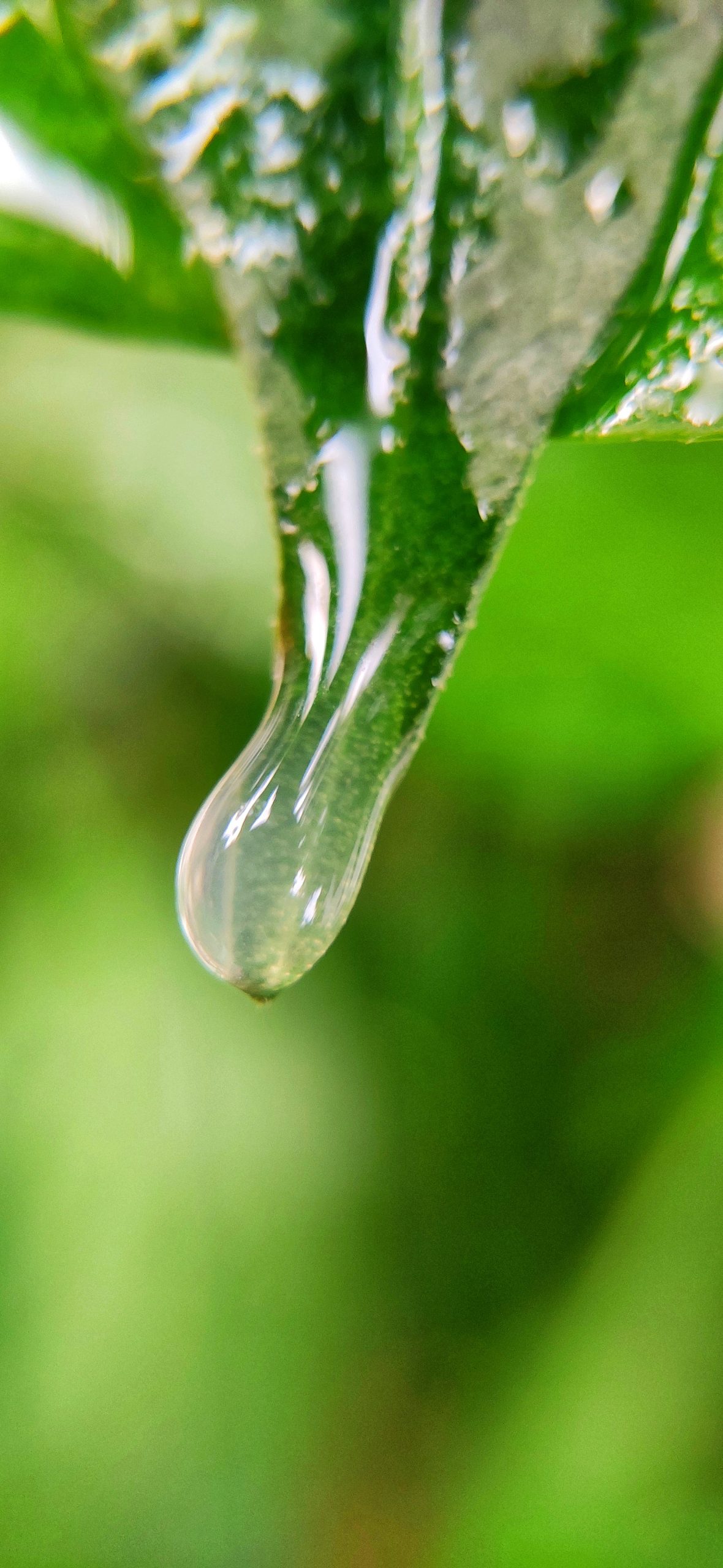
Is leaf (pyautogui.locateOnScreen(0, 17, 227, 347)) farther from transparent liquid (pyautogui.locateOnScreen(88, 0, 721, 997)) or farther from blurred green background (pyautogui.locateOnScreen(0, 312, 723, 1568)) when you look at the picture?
blurred green background (pyautogui.locateOnScreen(0, 312, 723, 1568))

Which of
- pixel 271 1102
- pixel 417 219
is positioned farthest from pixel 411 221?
pixel 271 1102

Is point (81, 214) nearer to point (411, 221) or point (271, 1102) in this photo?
point (411, 221)

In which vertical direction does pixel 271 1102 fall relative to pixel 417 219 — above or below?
above

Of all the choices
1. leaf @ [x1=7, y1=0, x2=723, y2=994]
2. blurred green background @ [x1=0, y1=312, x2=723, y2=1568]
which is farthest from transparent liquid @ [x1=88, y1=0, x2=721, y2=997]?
blurred green background @ [x1=0, y1=312, x2=723, y2=1568]

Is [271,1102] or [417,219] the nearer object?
[417,219]

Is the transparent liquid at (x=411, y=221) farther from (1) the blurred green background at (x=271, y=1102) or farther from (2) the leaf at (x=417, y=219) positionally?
(1) the blurred green background at (x=271, y=1102)

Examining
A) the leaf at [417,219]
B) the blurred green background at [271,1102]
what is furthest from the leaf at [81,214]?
the blurred green background at [271,1102]

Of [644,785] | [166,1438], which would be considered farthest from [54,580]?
[166,1438]

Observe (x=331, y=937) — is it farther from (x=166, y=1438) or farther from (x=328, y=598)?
(x=166, y=1438)
